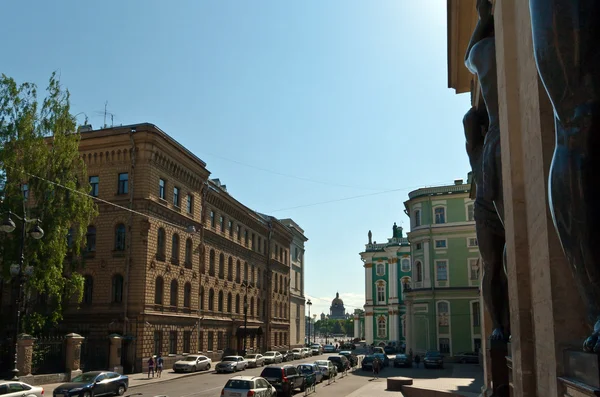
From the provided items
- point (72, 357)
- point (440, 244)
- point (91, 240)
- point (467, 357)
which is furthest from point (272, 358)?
point (72, 357)

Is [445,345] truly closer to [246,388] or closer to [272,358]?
[272,358]

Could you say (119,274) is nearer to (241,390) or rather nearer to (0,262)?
(0,262)

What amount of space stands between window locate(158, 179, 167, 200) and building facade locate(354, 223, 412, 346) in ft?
161

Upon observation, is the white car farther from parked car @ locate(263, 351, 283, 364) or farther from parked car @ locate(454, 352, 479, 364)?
parked car @ locate(454, 352, 479, 364)

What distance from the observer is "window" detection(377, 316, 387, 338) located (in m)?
86.5

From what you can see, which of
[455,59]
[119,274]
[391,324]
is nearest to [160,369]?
[119,274]

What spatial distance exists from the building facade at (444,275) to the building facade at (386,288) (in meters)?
24.5

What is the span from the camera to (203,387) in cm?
2930

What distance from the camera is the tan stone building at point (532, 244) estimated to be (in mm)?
4766

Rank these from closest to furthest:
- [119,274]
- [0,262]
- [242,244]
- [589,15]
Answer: [589,15], [0,262], [119,274], [242,244]

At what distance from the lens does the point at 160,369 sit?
34.8m

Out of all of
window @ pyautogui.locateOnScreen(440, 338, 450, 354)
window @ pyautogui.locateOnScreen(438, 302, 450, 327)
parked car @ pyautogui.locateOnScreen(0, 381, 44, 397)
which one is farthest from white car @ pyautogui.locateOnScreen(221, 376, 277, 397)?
window @ pyautogui.locateOnScreen(440, 338, 450, 354)

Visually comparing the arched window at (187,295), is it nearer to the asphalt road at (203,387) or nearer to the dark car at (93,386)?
the asphalt road at (203,387)

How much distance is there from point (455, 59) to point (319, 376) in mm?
24231
